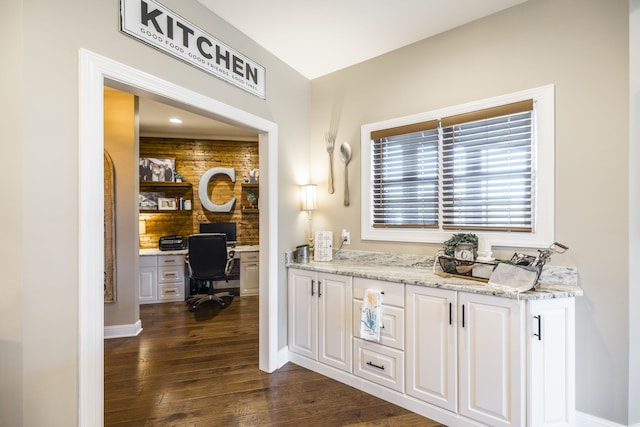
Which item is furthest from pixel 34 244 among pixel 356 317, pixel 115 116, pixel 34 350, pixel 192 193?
pixel 192 193

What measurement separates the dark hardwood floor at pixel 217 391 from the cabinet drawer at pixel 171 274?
4.45 feet

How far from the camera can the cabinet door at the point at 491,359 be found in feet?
5.39

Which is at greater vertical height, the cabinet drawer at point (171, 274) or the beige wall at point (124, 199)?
the beige wall at point (124, 199)

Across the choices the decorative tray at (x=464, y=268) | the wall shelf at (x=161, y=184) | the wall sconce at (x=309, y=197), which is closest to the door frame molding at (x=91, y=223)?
the wall sconce at (x=309, y=197)

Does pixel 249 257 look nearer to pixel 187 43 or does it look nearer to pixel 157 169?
pixel 157 169

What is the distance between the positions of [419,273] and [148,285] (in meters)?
4.32

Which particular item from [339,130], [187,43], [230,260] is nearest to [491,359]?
[339,130]

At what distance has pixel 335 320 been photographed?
2434 mm

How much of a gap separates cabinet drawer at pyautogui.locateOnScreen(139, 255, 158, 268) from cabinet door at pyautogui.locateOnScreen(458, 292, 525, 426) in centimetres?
451

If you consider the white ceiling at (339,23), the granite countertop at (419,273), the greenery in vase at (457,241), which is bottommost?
the granite countertop at (419,273)

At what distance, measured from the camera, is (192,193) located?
5.31 meters

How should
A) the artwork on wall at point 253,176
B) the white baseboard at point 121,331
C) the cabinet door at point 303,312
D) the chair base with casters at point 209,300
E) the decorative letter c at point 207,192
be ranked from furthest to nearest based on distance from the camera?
1. the artwork on wall at point 253,176
2. the decorative letter c at point 207,192
3. the chair base with casters at point 209,300
4. the white baseboard at point 121,331
5. the cabinet door at point 303,312

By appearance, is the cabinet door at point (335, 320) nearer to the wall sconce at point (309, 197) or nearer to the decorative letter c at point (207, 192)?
the wall sconce at point (309, 197)

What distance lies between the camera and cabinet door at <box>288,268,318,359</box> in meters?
2.58
